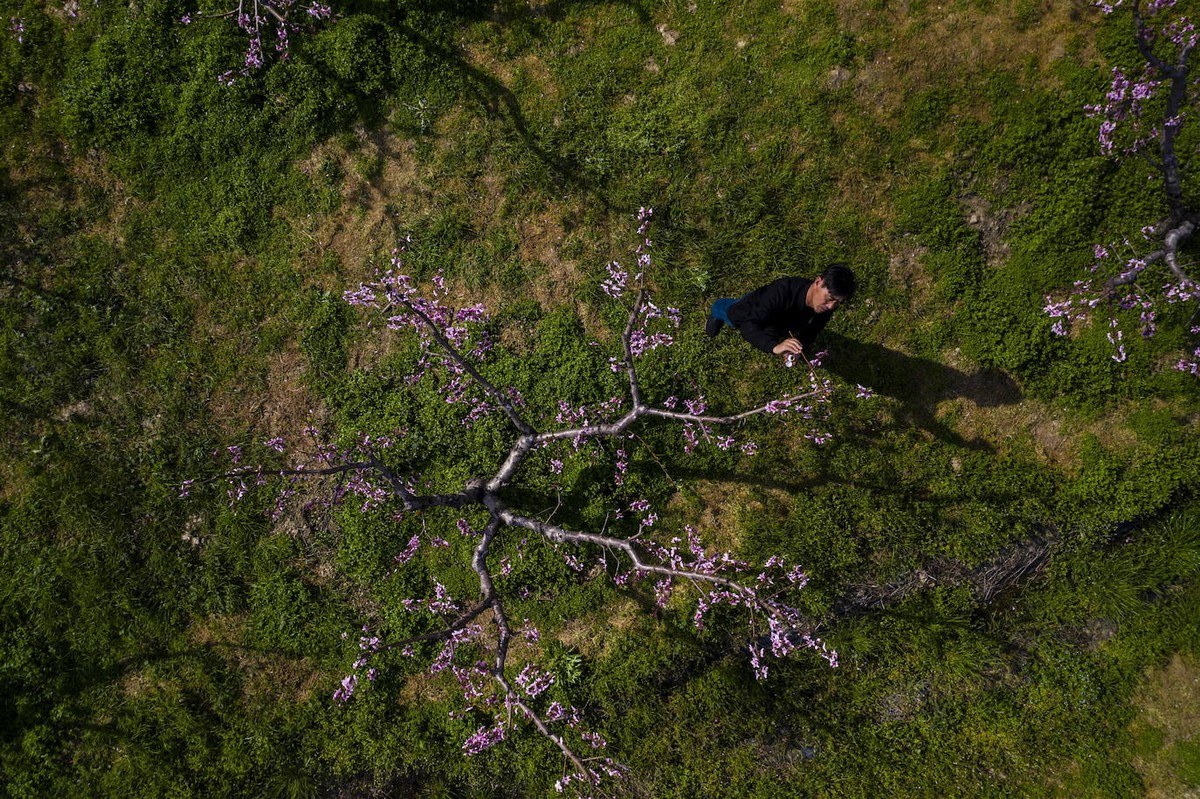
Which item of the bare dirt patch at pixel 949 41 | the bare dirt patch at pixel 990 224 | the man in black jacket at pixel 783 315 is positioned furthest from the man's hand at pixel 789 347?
the bare dirt patch at pixel 949 41

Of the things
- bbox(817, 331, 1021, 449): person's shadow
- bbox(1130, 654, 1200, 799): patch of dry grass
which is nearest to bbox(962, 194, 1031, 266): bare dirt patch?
bbox(817, 331, 1021, 449): person's shadow

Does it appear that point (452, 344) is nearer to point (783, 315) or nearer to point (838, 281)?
point (783, 315)

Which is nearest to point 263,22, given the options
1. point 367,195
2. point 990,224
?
point 367,195

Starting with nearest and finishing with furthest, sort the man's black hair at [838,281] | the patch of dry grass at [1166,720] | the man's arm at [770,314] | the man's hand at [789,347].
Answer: the man's black hair at [838,281], the man's hand at [789,347], the man's arm at [770,314], the patch of dry grass at [1166,720]

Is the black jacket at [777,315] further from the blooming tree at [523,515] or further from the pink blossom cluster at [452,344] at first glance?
the pink blossom cluster at [452,344]

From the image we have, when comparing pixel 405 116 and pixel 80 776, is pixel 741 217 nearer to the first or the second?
pixel 405 116

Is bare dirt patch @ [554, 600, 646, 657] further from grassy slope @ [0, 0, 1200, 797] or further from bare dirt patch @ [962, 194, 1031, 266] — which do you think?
bare dirt patch @ [962, 194, 1031, 266]

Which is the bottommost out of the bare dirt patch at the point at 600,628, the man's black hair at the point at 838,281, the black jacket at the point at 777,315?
the bare dirt patch at the point at 600,628
